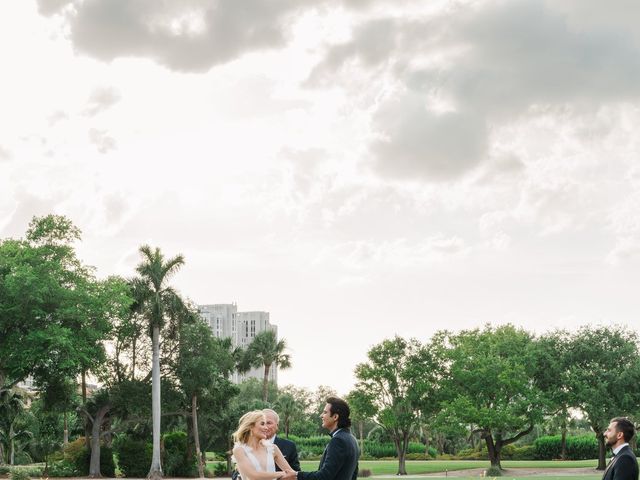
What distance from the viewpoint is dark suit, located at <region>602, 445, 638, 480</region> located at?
922 cm

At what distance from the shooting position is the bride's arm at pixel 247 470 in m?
8.13

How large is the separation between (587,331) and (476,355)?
9.43 m

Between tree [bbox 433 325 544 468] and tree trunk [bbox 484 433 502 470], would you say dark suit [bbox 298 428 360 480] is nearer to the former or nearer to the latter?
tree [bbox 433 325 544 468]

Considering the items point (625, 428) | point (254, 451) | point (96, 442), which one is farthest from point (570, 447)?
point (254, 451)

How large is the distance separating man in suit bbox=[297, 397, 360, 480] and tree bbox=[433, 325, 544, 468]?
53.3m

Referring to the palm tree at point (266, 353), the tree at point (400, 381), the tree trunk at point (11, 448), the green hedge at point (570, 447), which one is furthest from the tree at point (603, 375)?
the tree trunk at point (11, 448)

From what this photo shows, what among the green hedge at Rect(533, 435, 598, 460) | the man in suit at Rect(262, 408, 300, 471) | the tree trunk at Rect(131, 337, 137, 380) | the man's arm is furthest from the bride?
the green hedge at Rect(533, 435, 598, 460)

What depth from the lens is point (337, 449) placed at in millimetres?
8422

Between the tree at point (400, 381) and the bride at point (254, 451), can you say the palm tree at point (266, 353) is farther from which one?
the bride at point (254, 451)

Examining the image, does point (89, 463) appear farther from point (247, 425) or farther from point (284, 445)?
point (247, 425)

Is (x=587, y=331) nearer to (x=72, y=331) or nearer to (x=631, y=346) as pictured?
(x=631, y=346)

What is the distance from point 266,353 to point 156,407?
41.1 m

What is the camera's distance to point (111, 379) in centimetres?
6444

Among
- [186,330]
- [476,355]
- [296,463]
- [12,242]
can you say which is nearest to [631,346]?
[476,355]
